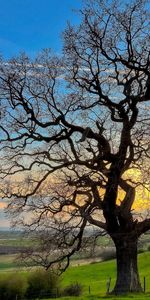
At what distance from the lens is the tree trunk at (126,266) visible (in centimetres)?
2572

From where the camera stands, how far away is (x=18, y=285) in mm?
44094

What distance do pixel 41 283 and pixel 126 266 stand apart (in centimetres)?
2058

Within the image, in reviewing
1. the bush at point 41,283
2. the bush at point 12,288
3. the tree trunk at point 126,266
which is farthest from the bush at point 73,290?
the tree trunk at point 126,266

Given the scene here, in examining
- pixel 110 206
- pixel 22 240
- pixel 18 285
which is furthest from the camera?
pixel 18 285

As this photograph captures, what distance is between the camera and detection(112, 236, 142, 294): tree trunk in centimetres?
2572

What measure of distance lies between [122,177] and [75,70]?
20.7 ft

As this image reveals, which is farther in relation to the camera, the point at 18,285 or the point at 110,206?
the point at 18,285

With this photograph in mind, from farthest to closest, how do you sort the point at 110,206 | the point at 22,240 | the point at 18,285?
the point at 18,285 < the point at 110,206 < the point at 22,240

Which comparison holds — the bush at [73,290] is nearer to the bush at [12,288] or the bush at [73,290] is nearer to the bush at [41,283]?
the bush at [41,283]

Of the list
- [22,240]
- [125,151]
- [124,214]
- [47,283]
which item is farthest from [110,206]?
[47,283]

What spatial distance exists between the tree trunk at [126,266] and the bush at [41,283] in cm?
1861

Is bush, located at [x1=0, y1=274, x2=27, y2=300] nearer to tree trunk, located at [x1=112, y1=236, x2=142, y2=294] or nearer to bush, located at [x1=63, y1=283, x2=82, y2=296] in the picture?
bush, located at [x1=63, y1=283, x2=82, y2=296]

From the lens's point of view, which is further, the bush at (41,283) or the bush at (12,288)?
the bush at (41,283)

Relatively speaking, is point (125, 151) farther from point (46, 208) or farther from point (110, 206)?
point (46, 208)
